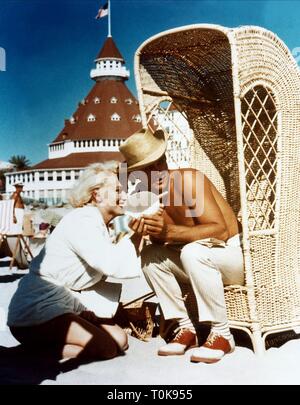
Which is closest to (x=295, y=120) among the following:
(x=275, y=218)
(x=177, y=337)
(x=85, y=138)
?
(x=275, y=218)

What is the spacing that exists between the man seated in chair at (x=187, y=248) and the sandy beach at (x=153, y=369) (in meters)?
0.12

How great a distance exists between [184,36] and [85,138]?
57.3 meters

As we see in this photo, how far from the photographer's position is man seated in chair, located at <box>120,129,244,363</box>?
12.5 ft

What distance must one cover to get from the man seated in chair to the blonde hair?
0.18 meters

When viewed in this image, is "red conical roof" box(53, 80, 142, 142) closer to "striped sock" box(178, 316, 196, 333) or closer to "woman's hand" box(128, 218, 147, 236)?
"striped sock" box(178, 316, 196, 333)

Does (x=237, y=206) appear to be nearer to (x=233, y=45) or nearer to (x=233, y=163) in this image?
(x=233, y=163)

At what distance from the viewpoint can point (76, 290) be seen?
3934 mm

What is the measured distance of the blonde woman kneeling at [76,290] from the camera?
3.77 meters

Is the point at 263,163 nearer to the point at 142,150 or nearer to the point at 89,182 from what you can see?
the point at 142,150

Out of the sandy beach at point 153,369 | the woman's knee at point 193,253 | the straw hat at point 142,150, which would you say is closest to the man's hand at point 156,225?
the woman's knee at point 193,253

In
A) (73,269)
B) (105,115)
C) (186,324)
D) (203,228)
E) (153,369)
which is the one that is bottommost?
(153,369)

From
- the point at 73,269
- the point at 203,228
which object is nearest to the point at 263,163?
the point at 203,228

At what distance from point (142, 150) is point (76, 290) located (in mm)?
1082

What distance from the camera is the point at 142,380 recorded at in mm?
3475
